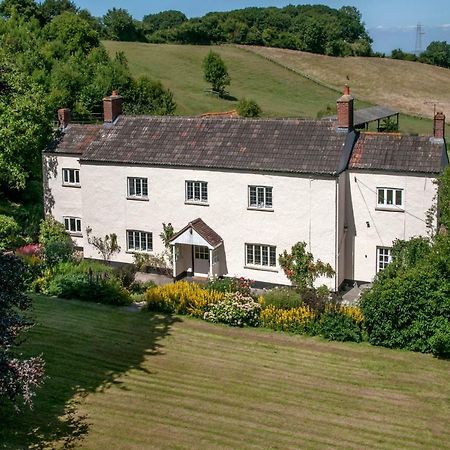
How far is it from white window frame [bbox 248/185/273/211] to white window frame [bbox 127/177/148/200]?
5.94m

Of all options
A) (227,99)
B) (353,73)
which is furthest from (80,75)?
(353,73)

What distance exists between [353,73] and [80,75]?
2270 inches

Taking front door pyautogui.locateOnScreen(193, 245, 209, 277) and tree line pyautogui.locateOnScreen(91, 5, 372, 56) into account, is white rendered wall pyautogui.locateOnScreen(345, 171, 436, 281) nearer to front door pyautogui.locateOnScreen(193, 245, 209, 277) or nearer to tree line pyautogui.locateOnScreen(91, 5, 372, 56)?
front door pyautogui.locateOnScreen(193, 245, 209, 277)

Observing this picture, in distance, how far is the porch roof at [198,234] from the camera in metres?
35.9

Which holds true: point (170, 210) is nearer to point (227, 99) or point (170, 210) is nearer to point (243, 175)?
point (243, 175)

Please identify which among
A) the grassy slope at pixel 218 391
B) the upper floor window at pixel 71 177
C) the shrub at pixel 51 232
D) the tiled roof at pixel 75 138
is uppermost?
the tiled roof at pixel 75 138

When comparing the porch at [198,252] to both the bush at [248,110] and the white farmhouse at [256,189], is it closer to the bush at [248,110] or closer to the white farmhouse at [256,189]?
the white farmhouse at [256,189]

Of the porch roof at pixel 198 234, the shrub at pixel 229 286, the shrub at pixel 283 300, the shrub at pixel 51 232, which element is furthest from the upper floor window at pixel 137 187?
the shrub at pixel 283 300

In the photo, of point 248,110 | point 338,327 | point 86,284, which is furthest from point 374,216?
point 248,110

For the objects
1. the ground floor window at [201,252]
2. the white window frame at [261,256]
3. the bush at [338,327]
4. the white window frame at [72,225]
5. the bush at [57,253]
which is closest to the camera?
the bush at [338,327]

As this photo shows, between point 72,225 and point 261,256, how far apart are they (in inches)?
490

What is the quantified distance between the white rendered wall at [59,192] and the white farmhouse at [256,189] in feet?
4.02

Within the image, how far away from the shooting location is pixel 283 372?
2516 centimetres

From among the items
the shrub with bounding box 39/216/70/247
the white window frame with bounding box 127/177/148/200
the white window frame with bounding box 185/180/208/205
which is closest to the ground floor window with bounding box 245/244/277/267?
the white window frame with bounding box 185/180/208/205
